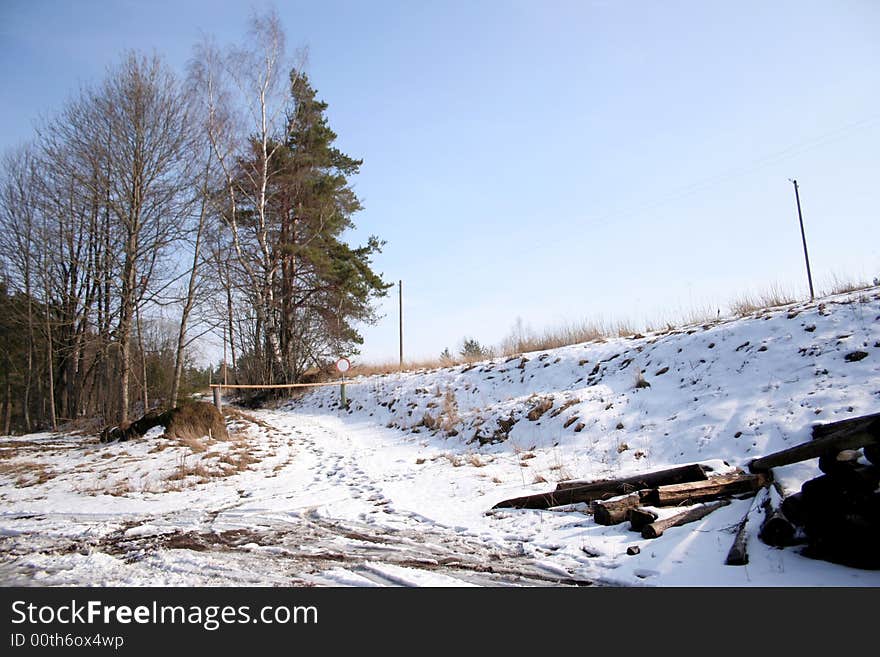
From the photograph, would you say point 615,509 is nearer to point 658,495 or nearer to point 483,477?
point 658,495

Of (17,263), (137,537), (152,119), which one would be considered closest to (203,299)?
(152,119)

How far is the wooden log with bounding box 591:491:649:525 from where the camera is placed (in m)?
4.71

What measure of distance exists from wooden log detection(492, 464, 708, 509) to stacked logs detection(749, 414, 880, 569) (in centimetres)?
147

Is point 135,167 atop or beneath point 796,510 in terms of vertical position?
atop

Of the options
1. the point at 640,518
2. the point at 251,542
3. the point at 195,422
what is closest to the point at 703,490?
the point at 640,518

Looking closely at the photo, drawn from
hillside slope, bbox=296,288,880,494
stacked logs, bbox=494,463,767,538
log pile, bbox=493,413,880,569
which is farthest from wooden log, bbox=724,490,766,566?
hillside slope, bbox=296,288,880,494

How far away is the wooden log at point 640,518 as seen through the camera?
14.4ft

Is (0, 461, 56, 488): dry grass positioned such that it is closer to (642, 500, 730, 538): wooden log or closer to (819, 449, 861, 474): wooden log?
(642, 500, 730, 538): wooden log

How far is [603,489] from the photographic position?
218 inches

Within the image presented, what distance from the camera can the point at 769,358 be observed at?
8102 millimetres

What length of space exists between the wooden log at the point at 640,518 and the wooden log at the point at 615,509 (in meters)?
0.11

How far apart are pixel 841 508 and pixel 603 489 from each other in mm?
2587
